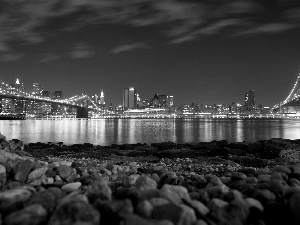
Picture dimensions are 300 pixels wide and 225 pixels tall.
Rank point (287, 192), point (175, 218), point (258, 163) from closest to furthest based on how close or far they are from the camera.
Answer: point (175, 218)
point (287, 192)
point (258, 163)

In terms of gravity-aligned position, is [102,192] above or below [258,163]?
above

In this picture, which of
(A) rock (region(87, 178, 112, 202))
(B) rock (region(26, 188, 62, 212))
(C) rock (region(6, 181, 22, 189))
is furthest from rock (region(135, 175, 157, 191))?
(C) rock (region(6, 181, 22, 189))

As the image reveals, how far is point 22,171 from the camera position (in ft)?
12.9

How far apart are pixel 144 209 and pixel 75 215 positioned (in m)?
0.50

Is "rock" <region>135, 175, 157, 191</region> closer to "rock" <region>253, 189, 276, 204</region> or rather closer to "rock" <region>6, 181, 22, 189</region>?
"rock" <region>253, 189, 276, 204</region>

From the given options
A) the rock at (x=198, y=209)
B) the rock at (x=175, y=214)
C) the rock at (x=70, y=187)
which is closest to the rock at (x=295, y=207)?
the rock at (x=198, y=209)

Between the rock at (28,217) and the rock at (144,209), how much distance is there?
Result: 703 millimetres

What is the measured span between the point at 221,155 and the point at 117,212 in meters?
8.92

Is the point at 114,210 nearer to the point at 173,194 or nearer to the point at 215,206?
the point at 173,194

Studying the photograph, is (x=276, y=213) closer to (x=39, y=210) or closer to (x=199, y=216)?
(x=199, y=216)

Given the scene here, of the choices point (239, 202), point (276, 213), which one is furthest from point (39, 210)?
point (276, 213)

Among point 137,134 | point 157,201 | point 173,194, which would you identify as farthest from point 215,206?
point 137,134

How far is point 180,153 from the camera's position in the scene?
1018 cm

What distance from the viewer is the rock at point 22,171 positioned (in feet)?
12.7
